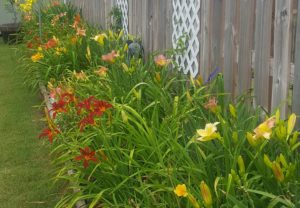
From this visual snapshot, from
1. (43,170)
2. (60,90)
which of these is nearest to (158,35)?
(60,90)

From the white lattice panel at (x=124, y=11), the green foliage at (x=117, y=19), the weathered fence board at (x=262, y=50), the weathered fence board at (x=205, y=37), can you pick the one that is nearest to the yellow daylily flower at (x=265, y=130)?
the weathered fence board at (x=262, y=50)

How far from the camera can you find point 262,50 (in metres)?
3.21

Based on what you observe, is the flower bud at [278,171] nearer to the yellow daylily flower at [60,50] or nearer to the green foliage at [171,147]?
the green foliage at [171,147]

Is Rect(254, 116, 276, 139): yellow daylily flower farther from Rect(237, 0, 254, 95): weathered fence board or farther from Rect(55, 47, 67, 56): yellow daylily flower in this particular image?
Rect(55, 47, 67, 56): yellow daylily flower

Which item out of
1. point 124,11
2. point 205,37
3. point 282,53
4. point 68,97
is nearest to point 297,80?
point 282,53

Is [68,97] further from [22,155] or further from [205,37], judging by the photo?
[22,155]

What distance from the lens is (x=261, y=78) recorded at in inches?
128

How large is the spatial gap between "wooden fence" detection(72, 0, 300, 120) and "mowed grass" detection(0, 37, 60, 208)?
1.49 meters

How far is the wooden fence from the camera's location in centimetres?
292

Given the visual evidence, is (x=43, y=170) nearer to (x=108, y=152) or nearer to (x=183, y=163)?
(x=108, y=152)

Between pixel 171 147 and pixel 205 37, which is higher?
pixel 205 37

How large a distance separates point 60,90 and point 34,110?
2424mm

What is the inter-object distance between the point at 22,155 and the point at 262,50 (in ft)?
8.58

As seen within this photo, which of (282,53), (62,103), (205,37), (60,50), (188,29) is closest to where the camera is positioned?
(282,53)
